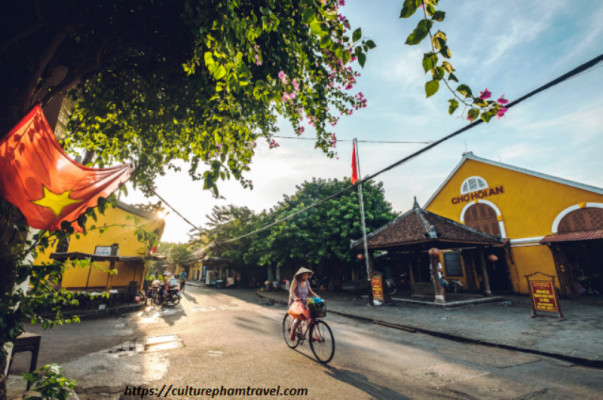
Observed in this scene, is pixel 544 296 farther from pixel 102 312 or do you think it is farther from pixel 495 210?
pixel 102 312

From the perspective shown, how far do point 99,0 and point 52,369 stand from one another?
3854 millimetres

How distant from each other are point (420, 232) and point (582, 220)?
26.6 ft

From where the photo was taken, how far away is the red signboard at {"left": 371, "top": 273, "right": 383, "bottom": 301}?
13.2 metres

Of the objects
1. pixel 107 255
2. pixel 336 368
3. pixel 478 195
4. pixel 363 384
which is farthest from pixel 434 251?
pixel 107 255

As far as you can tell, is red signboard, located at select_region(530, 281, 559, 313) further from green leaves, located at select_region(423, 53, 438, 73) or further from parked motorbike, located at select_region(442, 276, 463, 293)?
green leaves, located at select_region(423, 53, 438, 73)

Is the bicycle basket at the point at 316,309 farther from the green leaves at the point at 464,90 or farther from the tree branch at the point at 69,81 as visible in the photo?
the tree branch at the point at 69,81

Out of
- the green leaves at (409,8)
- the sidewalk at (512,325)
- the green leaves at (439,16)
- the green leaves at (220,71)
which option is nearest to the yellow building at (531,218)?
the sidewalk at (512,325)

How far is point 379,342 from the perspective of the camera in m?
6.75

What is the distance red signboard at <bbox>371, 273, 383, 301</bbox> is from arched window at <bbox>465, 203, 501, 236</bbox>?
854cm

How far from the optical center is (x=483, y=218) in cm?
1731

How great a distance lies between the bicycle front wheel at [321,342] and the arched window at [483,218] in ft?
51.8

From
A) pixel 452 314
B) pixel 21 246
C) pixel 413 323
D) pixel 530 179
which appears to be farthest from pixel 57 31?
pixel 530 179

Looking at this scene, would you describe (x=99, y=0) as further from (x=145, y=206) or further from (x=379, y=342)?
(x=145, y=206)

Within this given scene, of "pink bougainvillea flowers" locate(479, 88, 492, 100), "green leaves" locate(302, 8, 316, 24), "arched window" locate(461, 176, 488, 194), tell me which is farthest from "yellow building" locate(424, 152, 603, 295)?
"green leaves" locate(302, 8, 316, 24)
